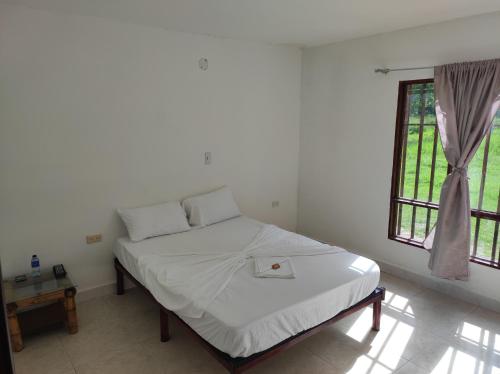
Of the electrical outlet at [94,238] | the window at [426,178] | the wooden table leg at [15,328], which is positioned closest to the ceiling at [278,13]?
the window at [426,178]

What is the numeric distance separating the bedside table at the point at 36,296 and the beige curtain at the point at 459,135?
10.3 feet

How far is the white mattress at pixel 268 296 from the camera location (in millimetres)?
2066

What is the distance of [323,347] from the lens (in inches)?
105

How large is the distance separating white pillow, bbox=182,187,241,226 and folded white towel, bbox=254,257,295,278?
3.28 feet

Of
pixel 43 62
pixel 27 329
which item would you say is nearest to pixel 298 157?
pixel 43 62

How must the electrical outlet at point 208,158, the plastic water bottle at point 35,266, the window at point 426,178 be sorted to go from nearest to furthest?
the plastic water bottle at point 35,266
the window at point 426,178
the electrical outlet at point 208,158

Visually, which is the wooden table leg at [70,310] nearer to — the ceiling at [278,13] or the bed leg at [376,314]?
the ceiling at [278,13]

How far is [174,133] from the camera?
3.68m

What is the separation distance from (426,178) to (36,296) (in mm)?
3524

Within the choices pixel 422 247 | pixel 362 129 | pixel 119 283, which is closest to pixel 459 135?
pixel 362 129

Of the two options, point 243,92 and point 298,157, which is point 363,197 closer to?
point 298,157

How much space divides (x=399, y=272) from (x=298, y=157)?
1.86 m

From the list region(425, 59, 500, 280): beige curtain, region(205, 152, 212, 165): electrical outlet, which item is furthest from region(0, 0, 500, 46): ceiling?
region(205, 152, 212, 165): electrical outlet

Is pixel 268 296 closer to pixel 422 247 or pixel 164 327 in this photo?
pixel 164 327
